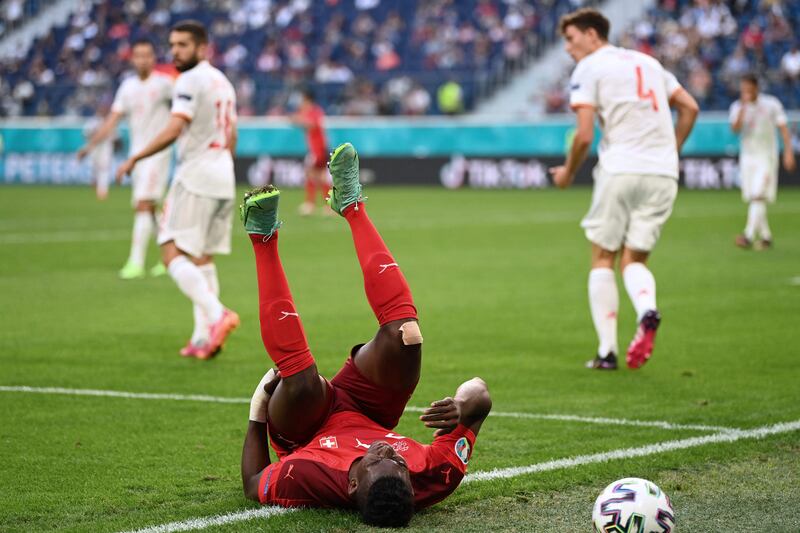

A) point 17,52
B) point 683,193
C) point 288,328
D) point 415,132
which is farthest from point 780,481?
point 17,52

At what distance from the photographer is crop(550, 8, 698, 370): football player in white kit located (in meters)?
8.70

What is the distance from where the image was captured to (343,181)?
5.79 metres

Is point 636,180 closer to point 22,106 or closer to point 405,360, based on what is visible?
point 405,360

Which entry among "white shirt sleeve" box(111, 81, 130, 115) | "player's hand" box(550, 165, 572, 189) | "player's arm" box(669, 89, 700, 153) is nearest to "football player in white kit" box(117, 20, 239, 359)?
"player's hand" box(550, 165, 572, 189)

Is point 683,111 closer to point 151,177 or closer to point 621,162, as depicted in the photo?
point 621,162

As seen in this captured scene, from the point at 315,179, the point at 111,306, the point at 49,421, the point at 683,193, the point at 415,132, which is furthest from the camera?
the point at 415,132

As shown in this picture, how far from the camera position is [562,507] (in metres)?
5.10

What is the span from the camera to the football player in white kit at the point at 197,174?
9.29 meters

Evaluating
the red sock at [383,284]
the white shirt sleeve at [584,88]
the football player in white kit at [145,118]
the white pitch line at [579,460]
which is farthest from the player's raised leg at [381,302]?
the football player in white kit at [145,118]

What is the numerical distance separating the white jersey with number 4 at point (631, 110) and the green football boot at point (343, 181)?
10.6 ft

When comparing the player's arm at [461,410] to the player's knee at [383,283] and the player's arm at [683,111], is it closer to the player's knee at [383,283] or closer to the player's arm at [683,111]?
the player's knee at [383,283]

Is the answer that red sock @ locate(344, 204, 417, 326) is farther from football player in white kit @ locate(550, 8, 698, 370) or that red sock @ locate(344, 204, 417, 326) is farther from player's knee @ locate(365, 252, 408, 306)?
football player in white kit @ locate(550, 8, 698, 370)

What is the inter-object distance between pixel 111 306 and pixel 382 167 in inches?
870

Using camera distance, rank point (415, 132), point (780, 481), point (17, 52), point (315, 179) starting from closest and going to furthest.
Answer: point (780, 481)
point (315, 179)
point (415, 132)
point (17, 52)
